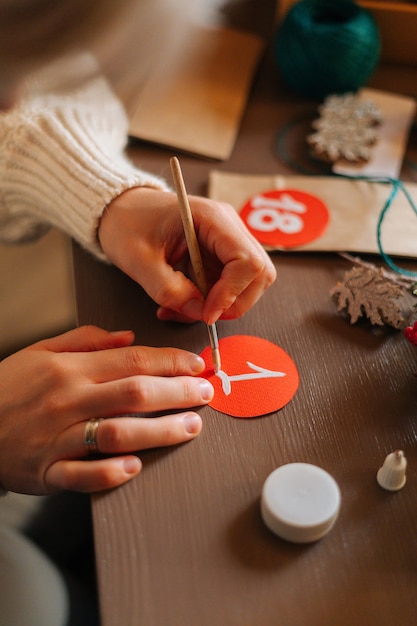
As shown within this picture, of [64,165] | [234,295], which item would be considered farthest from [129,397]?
[64,165]

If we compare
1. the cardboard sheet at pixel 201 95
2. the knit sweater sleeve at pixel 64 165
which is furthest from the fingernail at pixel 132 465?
the cardboard sheet at pixel 201 95

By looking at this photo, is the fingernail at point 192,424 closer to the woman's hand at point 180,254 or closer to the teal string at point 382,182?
the woman's hand at point 180,254

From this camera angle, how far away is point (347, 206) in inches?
26.4

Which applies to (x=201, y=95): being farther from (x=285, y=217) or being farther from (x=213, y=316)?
(x=213, y=316)

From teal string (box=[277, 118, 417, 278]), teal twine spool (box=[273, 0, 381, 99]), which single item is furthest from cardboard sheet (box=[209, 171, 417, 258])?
teal twine spool (box=[273, 0, 381, 99])

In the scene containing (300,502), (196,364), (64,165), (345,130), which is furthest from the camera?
(345,130)

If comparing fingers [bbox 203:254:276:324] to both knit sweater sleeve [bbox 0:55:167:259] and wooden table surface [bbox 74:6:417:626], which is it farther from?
knit sweater sleeve [bbox 0:55:167:259]

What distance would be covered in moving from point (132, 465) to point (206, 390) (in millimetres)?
94

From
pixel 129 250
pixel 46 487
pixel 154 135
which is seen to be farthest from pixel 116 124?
pixel 46 487

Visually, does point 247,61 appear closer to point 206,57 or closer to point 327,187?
point 206,57

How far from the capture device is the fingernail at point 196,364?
49 cm

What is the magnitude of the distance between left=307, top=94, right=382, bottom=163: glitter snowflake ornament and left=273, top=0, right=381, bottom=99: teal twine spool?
46 mm

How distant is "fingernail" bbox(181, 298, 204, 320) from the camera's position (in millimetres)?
511

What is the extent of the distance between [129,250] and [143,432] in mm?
194
